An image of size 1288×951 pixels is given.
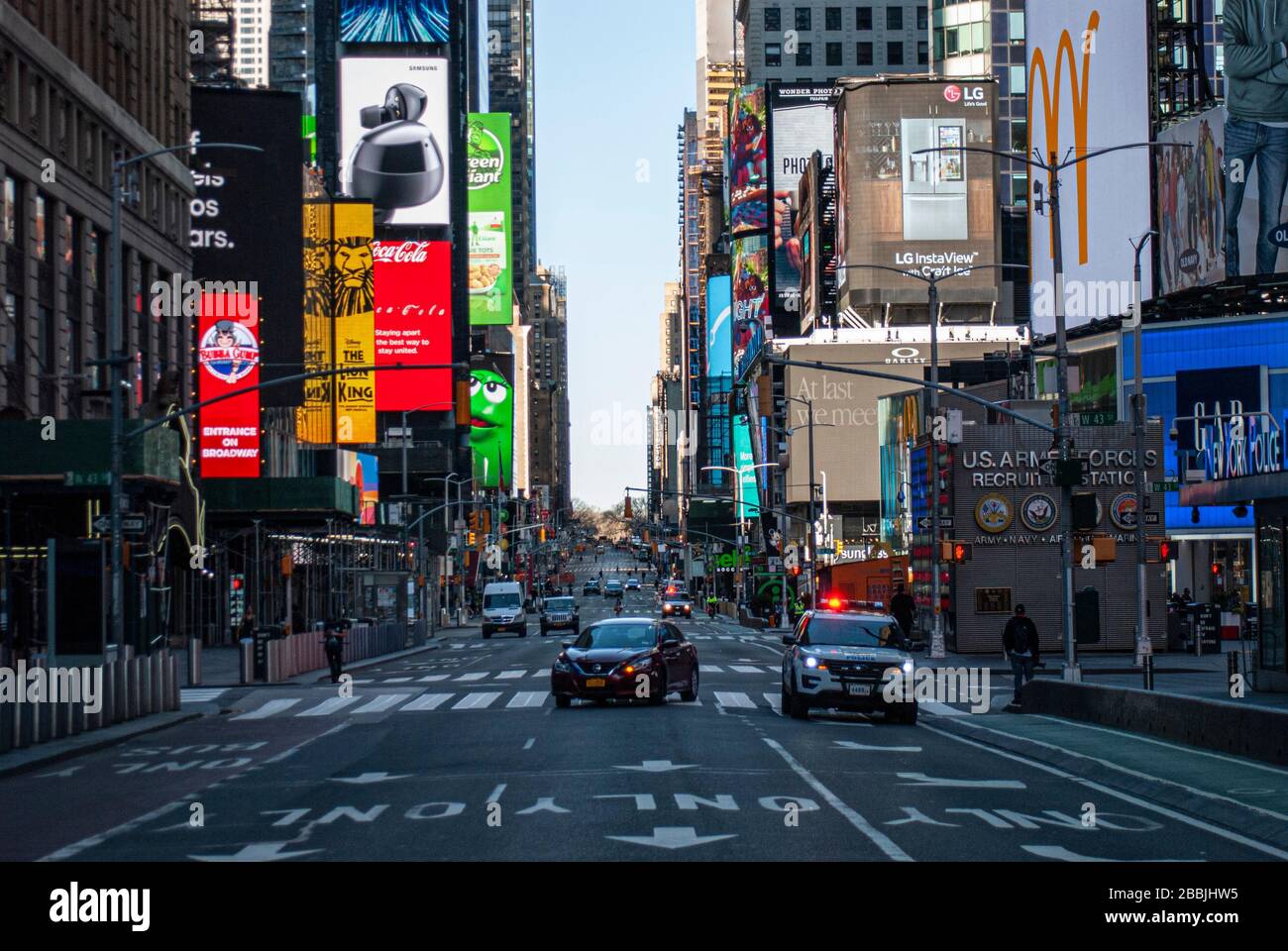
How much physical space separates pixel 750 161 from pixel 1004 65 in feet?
111

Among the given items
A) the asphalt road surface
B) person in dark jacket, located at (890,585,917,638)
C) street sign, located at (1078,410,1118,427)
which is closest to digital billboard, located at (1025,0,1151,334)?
street sign, located at (1078,410,1118,427)

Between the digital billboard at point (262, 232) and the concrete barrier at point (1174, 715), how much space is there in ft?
146

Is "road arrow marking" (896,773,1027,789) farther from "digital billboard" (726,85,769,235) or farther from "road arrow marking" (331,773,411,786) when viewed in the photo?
"digital billboard" (726,85,769,235)

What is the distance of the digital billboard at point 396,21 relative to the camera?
470ft

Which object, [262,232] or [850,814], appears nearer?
[850,814]

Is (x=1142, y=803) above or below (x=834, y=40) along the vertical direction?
below

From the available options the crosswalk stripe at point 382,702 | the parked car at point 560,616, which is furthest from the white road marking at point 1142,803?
the parked car at point 560,616

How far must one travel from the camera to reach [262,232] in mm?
69125

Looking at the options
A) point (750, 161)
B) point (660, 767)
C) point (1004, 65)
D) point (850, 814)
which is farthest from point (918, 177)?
point (850, 814)

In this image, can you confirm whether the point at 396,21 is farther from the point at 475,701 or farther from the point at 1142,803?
the point at 1142,803

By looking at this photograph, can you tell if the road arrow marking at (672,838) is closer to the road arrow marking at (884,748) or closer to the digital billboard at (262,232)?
the road arrow marking at (884,748)

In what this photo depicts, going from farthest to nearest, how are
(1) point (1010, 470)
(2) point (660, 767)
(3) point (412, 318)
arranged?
(3) point (412, 318) → (1) point (1010, 470) → (2) point (660, 767)

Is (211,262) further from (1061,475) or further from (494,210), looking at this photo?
(494,210)
